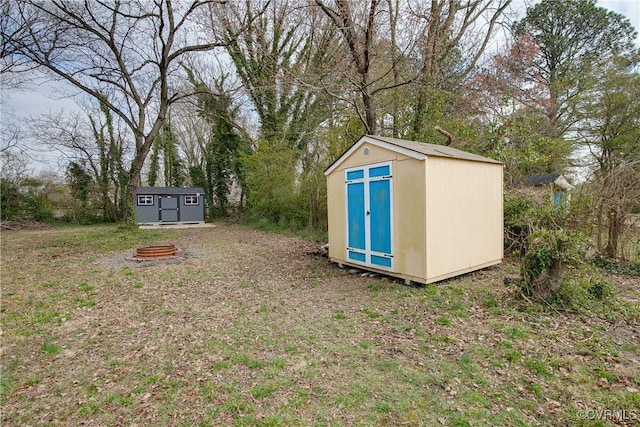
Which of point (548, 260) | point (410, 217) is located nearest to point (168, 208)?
point (410, 217)

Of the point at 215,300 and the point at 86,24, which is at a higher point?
the point at 86,24

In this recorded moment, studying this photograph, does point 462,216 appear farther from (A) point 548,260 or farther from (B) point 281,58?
(B) point 281,58

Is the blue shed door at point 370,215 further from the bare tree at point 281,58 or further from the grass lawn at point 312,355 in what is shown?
the bare tree at point 281,58

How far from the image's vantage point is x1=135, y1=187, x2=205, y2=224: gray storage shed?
15508mm

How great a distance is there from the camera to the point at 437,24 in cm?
755

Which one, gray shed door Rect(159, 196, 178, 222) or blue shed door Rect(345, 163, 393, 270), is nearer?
blue shed door Rect(345, 163, 393, 270)

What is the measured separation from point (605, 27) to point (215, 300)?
18.6 meters

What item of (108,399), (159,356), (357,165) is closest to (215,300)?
(159,356)

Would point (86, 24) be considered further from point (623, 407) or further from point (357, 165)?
point (623, 407)

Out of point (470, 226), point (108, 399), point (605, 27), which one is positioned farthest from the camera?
point (605, 27)

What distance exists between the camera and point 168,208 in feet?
52.3

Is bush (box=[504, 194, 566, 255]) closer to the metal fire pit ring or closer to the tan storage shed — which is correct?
the tan storage shed

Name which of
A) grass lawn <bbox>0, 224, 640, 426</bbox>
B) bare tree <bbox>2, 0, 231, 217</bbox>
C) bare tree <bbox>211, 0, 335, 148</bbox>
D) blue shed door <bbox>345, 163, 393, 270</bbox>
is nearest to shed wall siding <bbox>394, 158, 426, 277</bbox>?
blue shed door <bbox>345, 163, 393, 270</bbox>

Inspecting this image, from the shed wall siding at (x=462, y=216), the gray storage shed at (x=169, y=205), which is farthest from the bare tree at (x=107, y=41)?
the shed wall siding at (x=462, y=216)
